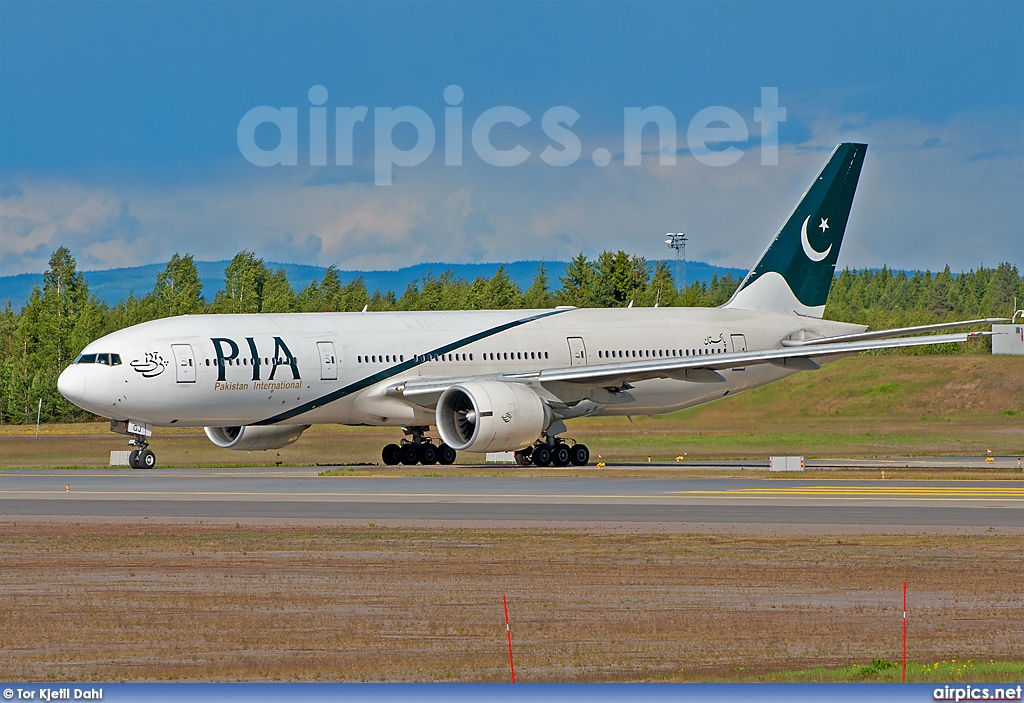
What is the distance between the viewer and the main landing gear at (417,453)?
42.1 metres

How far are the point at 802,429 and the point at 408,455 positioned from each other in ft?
51.1

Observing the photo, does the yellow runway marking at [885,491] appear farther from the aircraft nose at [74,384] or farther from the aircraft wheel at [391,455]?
the aircraft nose at [74,384]

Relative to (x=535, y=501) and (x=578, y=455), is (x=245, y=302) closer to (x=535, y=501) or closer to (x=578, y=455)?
(x=578, y=455)

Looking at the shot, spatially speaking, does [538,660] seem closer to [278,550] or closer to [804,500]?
[278,550]

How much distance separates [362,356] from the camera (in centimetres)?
3975

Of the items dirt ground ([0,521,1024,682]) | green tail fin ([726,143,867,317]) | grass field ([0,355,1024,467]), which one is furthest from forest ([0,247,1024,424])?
dirt ground ([0,521,1024,682])

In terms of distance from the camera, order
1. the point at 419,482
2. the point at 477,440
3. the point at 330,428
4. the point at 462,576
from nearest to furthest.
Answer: the point at 462,576 → the point at 419,482 → the point at 477,440 → the point at 330,428

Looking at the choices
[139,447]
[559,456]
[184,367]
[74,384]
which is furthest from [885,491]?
[74,384]

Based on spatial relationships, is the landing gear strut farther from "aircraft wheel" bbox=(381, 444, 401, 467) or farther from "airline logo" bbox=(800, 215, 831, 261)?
"airline logo" bbox=(800, 215, 831, 261)

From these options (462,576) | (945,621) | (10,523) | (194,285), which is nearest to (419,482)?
(10,523)

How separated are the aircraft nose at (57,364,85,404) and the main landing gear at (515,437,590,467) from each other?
11642mm

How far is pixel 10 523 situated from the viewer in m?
23.2

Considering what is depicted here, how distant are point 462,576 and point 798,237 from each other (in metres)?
33.5

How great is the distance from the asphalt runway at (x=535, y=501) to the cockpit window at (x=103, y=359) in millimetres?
3058
